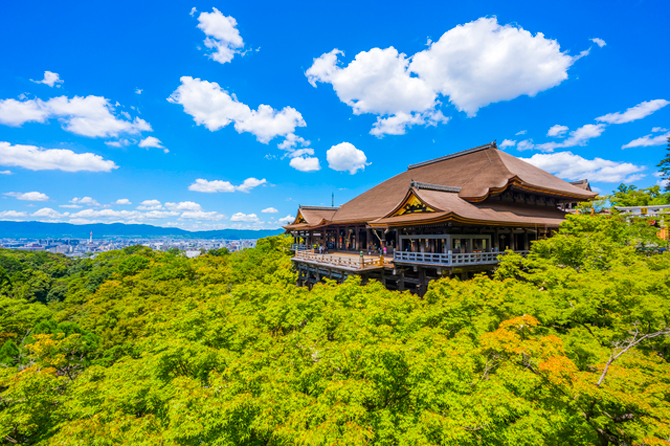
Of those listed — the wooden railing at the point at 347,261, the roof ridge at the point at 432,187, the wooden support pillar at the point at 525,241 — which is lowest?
the wooden railing at the point at 347,261

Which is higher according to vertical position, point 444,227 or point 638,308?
point 444,227

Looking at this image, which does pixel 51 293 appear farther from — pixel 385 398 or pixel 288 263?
pixel 385 398

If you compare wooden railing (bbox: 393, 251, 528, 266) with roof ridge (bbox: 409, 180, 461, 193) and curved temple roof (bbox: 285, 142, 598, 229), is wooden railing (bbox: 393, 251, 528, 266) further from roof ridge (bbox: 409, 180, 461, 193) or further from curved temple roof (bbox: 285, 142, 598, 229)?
roof ridge (bbox: 409, 180, 461, 193)

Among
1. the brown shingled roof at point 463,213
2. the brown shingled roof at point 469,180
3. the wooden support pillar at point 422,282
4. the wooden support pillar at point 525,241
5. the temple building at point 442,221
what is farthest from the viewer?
the brown shingled roof at point 469,180

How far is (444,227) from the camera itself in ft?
60.5

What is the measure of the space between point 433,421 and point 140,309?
81.5ft

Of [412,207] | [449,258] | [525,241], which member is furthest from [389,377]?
[525,241]

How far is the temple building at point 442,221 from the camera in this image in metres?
18.3

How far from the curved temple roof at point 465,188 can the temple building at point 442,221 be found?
0.08m

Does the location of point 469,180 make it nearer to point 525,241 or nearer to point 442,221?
point 525,241

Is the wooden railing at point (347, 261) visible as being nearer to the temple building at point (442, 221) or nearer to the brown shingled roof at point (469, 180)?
the temple building at point (442, 221)

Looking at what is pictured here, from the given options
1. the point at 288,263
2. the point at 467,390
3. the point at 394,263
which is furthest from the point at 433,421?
the point at 288,263

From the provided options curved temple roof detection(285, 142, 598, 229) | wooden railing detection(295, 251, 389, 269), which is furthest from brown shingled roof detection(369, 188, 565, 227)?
wooden railing detection(295, 251, 389, 269)

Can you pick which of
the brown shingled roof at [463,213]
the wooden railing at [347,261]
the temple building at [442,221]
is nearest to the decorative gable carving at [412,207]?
the temple building at [442,221]
